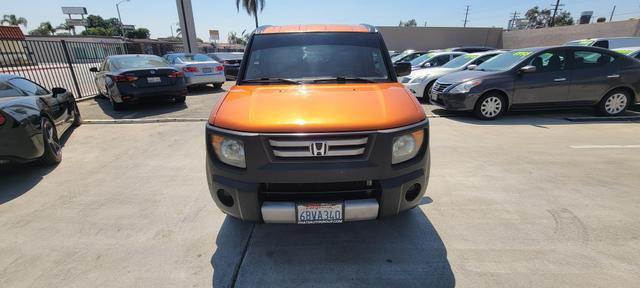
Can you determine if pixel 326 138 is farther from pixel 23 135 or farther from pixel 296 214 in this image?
pixel 23 135

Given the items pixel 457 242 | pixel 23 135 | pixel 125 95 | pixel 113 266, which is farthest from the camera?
pixel 125 95

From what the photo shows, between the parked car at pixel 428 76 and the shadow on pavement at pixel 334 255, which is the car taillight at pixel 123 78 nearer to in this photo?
the shadow on pavement at pixel 334 255

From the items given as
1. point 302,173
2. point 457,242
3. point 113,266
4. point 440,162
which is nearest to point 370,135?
point 302,173

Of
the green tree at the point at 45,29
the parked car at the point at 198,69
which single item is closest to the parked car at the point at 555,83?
the parked car at the point at 198,69

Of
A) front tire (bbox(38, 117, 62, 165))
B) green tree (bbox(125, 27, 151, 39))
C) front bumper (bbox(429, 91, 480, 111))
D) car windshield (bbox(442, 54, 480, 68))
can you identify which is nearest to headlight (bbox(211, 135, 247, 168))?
front tire (bbox(38, 117, 62, 165))

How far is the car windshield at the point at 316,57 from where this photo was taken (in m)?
3.11

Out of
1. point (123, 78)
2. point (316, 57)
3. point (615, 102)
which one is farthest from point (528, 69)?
point (123, 78)

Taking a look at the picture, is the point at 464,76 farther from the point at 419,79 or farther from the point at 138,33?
the point at 138,33

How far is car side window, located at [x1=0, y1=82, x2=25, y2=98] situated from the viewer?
4.43 metres

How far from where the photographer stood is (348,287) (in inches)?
85.3

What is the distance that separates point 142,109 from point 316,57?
7389 millimetres

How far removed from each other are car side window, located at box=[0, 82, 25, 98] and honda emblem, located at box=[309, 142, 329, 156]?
5.02 meters

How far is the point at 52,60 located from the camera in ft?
36.1

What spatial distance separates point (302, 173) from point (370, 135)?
0.52 m
